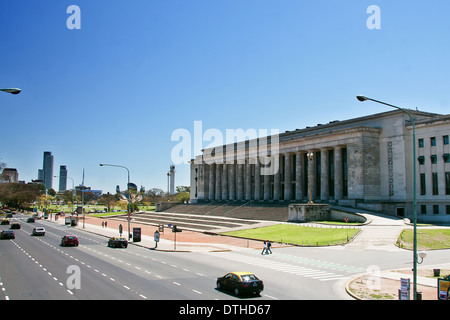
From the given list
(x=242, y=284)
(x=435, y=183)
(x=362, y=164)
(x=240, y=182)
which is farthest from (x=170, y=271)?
(x=240, y=182)

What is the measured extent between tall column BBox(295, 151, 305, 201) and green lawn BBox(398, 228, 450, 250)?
36238 mm

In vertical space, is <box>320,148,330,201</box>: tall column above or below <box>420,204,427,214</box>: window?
above

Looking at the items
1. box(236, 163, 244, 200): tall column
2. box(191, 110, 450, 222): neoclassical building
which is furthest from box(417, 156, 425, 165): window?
box(236, 163, 244, 200): tall column

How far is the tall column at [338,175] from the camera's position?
7238 cm

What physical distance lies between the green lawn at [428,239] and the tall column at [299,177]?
119 feet

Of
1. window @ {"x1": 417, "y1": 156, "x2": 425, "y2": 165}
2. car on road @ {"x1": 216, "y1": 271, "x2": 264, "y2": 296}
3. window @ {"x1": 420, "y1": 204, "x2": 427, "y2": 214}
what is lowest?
car on road @ {"x1": 216, "y1": 271, "x2": 264, "y2": 296}

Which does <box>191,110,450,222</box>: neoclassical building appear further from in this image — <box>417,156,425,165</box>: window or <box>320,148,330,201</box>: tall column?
<box>320,148,330,201</box>: tall column

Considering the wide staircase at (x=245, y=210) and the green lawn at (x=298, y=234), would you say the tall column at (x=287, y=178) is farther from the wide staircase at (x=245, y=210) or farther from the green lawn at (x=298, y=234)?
the green lawn at (x=298, y=234)

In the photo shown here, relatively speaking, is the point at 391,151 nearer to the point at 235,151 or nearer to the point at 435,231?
the point at 435,231

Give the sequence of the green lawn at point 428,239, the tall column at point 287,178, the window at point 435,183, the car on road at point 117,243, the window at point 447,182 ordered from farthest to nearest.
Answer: the tall column at point 287,178 → the window at point 435,183 → the window at point 447,182 → the car on road at point 117,243 → the green lawn at point 428,239

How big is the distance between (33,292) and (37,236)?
41.7m

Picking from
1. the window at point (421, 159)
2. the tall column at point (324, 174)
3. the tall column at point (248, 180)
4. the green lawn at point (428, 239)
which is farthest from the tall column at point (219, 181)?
the green lawn at point (428, 239)

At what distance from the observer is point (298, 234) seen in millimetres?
50500

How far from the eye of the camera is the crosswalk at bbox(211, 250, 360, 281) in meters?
26.2
